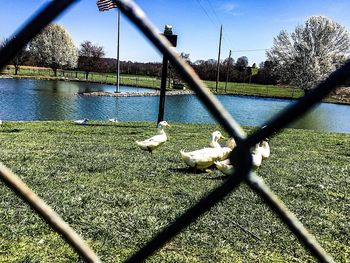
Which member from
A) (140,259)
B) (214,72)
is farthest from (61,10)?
(214,72)

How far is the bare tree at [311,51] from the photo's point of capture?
103ft

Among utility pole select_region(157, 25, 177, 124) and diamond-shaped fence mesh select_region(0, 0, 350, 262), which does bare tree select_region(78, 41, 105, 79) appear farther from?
diamond-shaped fence mesh select_region(0, 0, 350, 262)

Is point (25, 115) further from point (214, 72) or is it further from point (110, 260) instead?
point (214, 72)

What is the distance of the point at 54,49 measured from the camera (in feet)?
175

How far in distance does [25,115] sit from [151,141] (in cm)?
A: 1143

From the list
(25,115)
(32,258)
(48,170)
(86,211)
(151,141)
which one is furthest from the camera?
(25,115)

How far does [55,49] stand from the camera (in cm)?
5344

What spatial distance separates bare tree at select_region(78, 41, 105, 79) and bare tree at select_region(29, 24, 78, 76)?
7.48 feet

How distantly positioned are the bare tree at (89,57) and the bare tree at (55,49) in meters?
2.28

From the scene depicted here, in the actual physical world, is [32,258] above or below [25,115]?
above

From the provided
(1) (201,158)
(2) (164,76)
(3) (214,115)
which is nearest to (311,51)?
(2) (164,76)

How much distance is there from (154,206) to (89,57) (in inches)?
2351

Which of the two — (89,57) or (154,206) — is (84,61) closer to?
(89,57)

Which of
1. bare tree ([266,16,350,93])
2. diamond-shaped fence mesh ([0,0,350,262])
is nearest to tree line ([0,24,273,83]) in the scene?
bare tree ([266,16,350,93])
